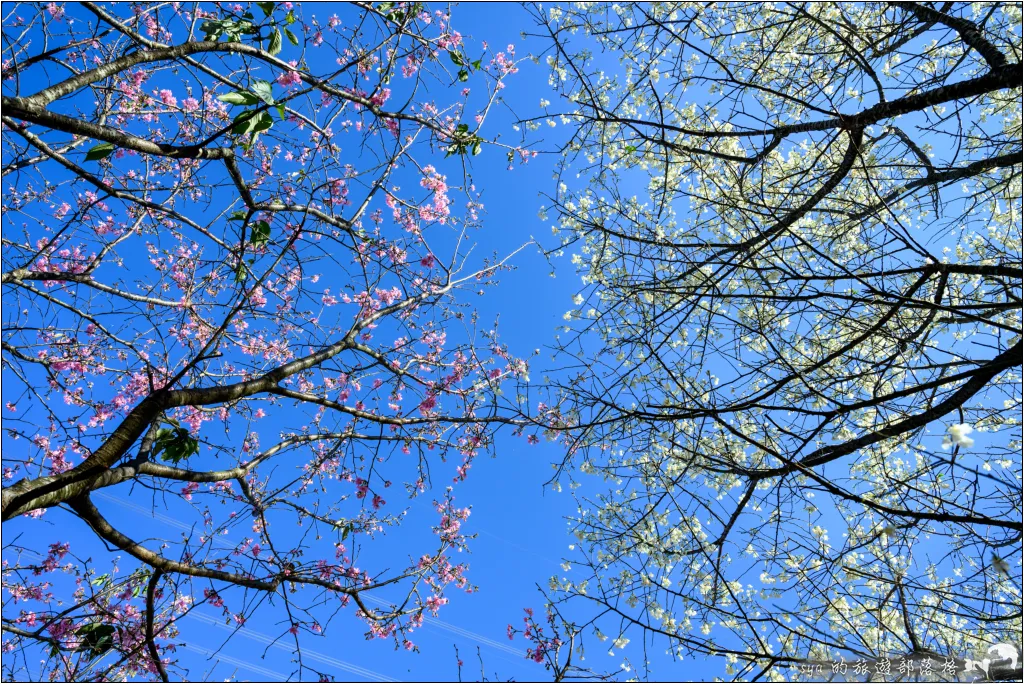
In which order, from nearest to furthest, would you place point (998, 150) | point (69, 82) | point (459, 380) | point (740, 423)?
1. point (69, 82)
2. point (998, 150)
3. point (740, 423)
4. point (459, 380)

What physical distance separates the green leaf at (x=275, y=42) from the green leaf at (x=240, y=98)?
0.77 metres

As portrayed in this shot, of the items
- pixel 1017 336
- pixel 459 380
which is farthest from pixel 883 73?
pixel 459 380

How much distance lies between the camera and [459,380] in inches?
181

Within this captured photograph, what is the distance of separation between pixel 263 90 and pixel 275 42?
771 mm

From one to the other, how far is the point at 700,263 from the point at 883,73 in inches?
118

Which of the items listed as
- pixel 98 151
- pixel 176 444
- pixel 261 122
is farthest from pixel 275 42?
pixel 176 444

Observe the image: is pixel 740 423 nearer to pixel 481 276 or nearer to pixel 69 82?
pixel 481 276

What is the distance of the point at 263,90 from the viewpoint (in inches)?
89.7

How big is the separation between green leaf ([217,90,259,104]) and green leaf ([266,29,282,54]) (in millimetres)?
772

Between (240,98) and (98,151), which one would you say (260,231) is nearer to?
(240,98)

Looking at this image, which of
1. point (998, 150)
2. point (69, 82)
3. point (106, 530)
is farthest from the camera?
point (998, 150)

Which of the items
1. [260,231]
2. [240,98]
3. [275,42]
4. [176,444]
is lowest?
[176,444]

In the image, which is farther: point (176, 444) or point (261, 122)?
point (176, 444)

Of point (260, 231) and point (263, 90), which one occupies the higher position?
point (263, 90)
